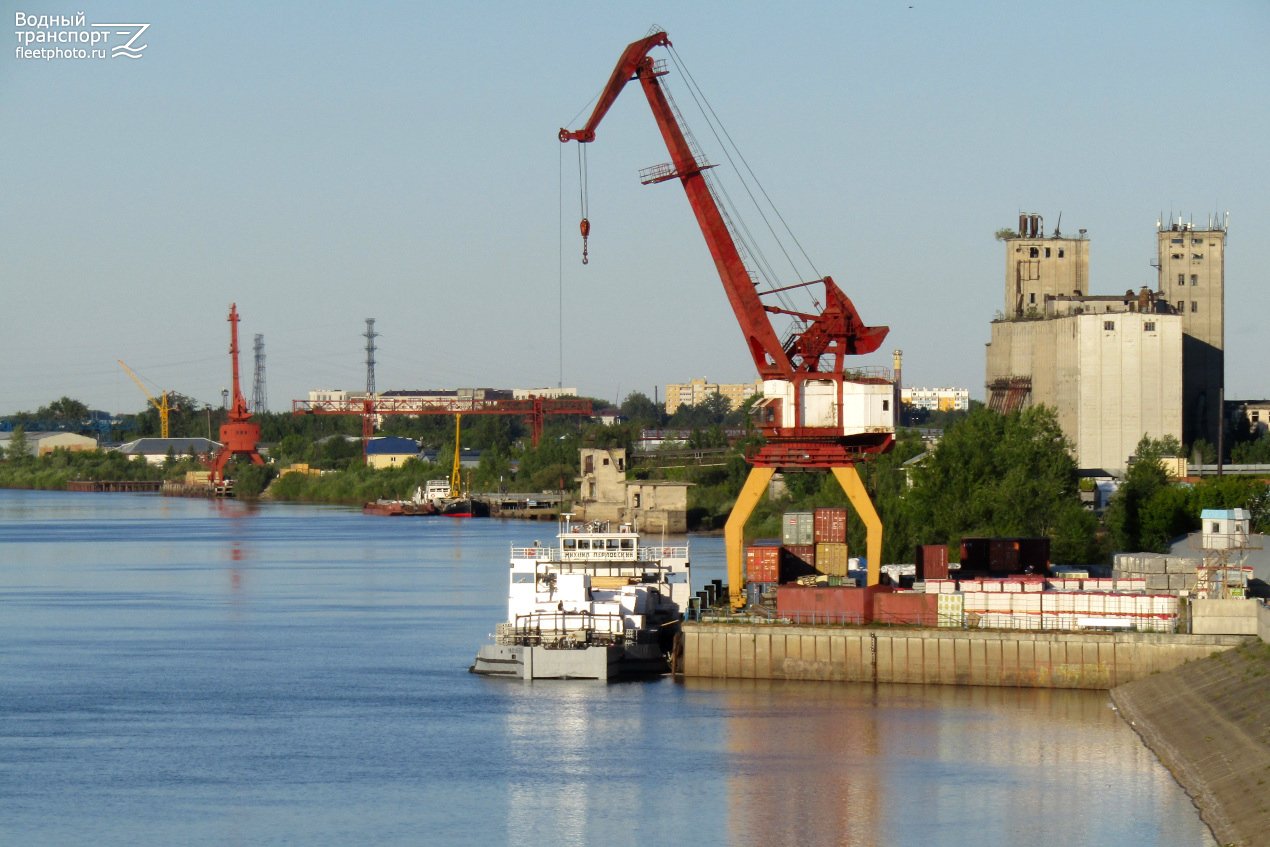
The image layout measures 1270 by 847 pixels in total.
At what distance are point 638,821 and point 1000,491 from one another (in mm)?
45068

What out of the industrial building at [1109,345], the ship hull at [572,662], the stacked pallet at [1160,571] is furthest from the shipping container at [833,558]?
the industrial building at [1109,345]

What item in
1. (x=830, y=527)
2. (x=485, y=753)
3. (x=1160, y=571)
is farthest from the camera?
(x=830, y=527)

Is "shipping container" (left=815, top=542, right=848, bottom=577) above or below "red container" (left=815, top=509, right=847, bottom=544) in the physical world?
below

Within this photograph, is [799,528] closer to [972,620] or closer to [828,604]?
[828,604]

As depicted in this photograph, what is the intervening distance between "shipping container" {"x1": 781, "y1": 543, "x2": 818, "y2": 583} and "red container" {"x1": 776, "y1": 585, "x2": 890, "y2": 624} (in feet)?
15.6

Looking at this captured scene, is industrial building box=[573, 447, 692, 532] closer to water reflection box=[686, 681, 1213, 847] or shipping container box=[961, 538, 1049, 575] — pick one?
shipping container box=[961, 538, 1049, 575]

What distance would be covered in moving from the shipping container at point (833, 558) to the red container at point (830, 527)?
71 cm

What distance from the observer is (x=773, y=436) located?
5400cm

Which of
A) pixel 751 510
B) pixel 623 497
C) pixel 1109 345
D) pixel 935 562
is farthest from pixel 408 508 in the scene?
pixel 751 510

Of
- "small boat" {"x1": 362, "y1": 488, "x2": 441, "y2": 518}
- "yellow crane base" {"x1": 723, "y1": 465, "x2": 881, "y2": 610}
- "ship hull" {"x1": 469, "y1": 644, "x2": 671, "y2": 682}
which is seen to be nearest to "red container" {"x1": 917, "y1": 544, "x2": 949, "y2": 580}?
"yellow crane base" {"x1": 723, "y1": 465, "x2": 881, "y2": 610}

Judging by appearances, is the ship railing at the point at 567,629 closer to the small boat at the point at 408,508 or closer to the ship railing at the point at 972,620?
the ship railing at the point at 972,620

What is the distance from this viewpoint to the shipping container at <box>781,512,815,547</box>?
184 feet

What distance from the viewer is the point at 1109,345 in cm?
11031

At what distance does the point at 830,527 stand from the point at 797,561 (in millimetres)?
1639
